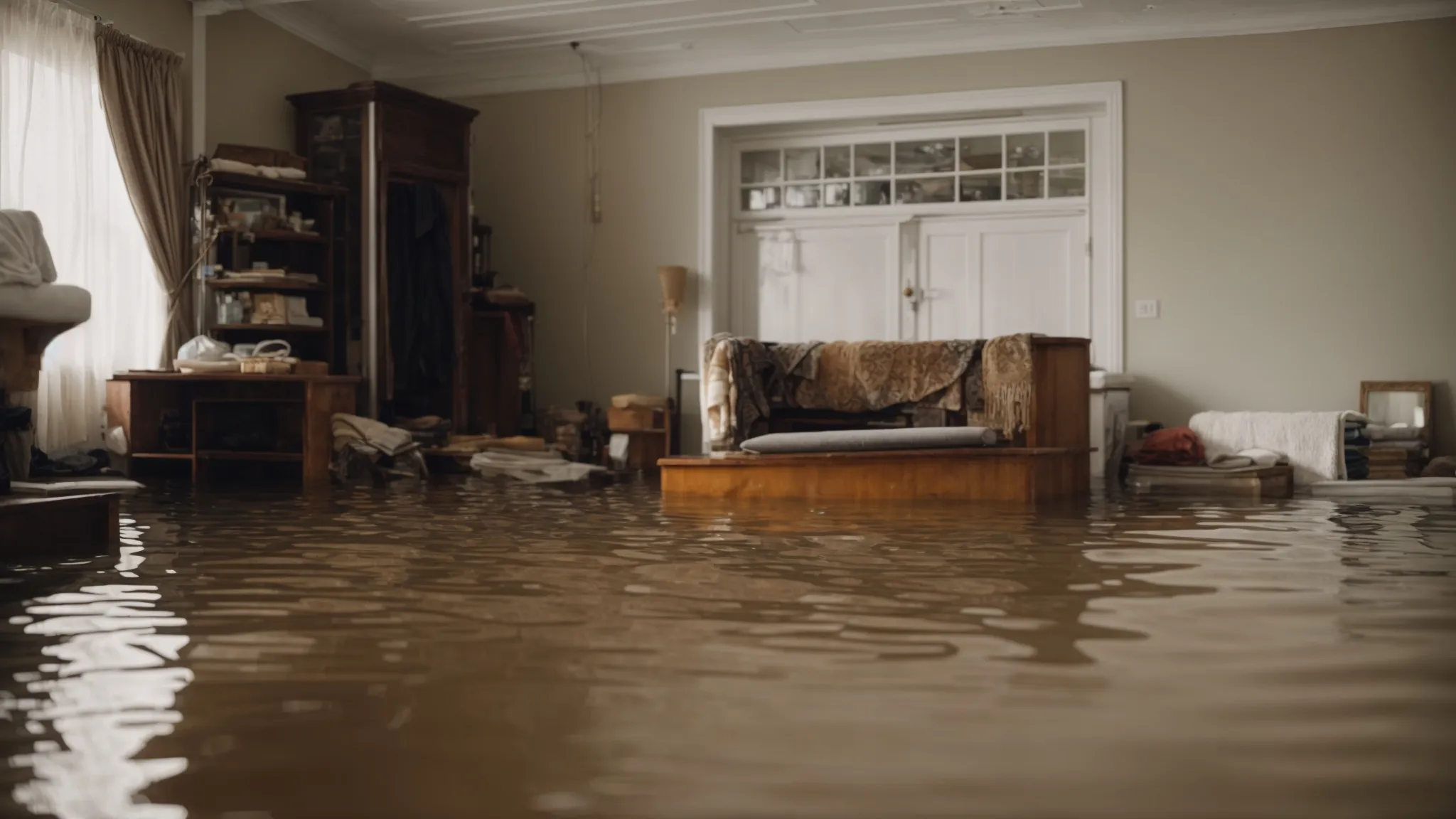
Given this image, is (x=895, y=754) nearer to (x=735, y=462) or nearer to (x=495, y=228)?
(x=735, y=462)

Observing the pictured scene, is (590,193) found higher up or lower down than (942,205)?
higher up

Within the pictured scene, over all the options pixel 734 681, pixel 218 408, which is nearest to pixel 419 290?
pixel 218 408

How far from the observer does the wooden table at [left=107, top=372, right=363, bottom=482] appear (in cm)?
656

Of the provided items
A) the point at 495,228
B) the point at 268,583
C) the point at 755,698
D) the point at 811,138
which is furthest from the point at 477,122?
the point at 755,698

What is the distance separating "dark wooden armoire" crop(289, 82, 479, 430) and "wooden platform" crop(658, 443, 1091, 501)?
2.76m

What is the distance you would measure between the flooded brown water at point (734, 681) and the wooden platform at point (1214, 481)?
236 centimetres

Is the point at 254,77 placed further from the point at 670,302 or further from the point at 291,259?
the point at 670,302

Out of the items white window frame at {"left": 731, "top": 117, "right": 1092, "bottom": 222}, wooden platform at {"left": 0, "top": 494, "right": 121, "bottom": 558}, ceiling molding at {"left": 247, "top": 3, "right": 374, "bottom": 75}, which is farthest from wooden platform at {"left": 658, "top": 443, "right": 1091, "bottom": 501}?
ceiling molding at {"left": 247, "top": 3, "right": 374, "bottom": 75}

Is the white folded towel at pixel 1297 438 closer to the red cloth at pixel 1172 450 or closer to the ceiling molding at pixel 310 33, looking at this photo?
the red cloth at pixel 1172 450

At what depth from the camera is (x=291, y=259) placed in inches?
297

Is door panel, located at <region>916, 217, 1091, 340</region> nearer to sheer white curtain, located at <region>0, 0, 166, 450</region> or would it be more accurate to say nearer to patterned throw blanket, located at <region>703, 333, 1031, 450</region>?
patterned throw blanket, located at <region>703, 333, 1031, 450</region>

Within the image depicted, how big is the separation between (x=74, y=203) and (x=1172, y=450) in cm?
583

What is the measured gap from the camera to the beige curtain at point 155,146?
6668mm

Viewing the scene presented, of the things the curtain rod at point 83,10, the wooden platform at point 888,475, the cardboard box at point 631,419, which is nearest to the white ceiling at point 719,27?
the curtain rod at point 83,10
